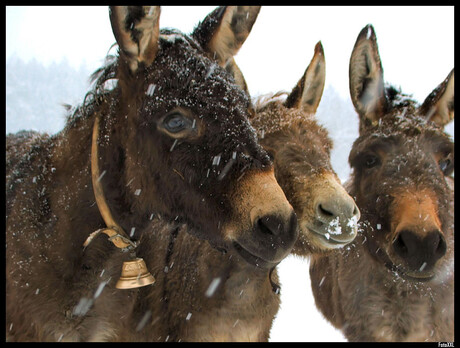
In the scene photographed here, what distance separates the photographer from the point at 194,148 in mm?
2322

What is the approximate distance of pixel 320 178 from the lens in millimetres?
3041

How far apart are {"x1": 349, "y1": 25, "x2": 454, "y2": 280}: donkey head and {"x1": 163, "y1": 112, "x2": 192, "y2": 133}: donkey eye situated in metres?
2.11

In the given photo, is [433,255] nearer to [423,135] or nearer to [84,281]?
[423,135]

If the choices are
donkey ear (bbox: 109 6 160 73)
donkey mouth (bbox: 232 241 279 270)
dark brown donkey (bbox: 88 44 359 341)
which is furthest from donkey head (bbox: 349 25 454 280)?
donkey ear (bbox: 109 6 160 73)

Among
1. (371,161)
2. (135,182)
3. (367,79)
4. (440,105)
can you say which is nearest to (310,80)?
(367,79)

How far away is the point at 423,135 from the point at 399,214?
3.19ft

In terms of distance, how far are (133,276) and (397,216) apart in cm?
236

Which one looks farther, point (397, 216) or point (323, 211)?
point (397, 216)

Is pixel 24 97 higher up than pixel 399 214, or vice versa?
pixel 399 214

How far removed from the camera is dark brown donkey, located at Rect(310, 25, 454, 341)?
3.21 meters

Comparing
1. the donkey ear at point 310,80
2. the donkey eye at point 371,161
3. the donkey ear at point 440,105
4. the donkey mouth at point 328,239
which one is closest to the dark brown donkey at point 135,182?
the donkey mouth at point 328,239

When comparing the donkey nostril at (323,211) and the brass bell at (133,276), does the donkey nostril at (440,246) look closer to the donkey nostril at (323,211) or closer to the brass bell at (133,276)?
the donkey nostril at (323,211)

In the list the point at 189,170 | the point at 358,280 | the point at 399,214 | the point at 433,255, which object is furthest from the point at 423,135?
the point at 189,170

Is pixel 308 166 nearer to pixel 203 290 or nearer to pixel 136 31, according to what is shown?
pixel 203 290
